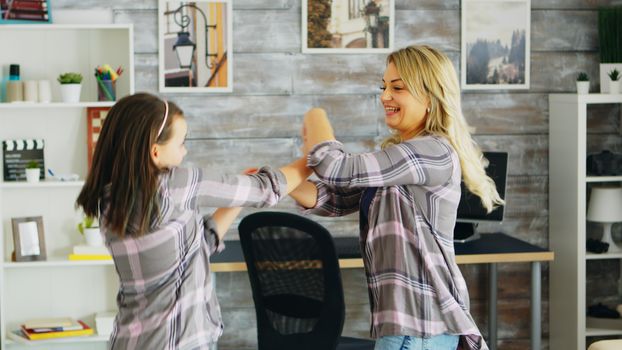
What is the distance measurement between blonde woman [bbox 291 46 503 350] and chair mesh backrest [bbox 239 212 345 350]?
88 centimetres

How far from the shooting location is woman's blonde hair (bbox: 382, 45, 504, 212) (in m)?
2.20

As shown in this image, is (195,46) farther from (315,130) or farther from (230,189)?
(230,189)

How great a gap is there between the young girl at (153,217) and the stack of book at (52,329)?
203 cm

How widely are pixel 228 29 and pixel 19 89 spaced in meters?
0.93

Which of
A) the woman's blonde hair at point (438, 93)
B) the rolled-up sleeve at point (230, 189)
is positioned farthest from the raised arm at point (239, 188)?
the woman's blonde hair at point (438, 93)

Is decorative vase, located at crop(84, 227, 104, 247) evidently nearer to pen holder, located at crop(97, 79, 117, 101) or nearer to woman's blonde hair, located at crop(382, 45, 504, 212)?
pen holder, located at crop(97, 79, 117, 101)

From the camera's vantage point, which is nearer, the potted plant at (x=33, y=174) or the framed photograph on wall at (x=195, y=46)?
the potted plant at (x=33, y=174)

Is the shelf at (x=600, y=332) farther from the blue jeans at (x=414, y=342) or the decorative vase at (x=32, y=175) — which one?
the decorative vase at (x=32, y=175)

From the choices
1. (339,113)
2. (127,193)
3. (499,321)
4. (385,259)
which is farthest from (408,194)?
(499,321)

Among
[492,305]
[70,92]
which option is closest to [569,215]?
[492,305]

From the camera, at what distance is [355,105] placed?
431 cm

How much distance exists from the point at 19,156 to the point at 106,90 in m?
0.48

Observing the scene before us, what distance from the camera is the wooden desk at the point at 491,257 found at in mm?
3807

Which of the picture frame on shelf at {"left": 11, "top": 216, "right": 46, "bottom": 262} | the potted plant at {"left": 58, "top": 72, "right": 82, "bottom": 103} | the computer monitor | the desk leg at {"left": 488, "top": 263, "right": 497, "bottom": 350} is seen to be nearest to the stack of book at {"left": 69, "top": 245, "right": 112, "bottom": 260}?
the picture frame on shelf at {"left": 11, "top": 216, "right": 46, "bottom": 262}
